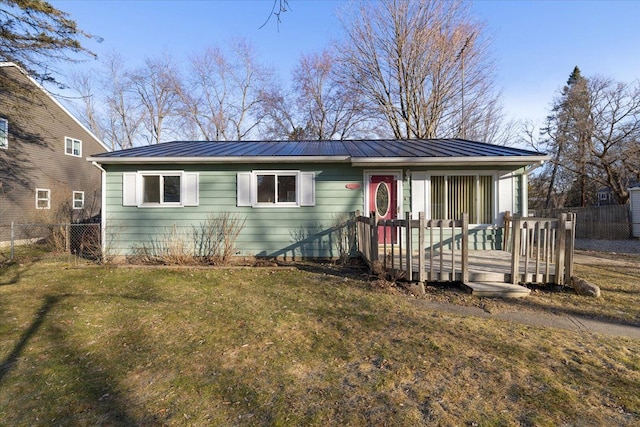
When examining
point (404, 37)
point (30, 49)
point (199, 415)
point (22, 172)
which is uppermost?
point (404, 37)

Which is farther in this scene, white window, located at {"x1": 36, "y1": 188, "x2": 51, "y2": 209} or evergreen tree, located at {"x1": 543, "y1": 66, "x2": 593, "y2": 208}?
evergreen tree, located at {"x1": 543, "y1": 66, "x2": 593, "y2": 208}

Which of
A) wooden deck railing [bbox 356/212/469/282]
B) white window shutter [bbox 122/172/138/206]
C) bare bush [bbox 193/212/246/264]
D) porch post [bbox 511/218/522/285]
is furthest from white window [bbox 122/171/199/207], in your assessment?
porch post [bbox 511/218/522/285]

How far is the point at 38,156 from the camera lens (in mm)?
15016

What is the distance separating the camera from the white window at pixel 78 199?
1723 centimetres

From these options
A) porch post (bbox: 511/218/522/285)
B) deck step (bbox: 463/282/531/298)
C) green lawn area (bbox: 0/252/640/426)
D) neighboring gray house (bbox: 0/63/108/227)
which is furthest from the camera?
→ neighboring gray house (bbox: 0/63/108/227)

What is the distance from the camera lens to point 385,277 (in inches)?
250

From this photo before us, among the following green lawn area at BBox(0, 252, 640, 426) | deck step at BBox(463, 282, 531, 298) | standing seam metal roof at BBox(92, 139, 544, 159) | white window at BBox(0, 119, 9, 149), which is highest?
white window at BBox(0, 119, 9, 149)

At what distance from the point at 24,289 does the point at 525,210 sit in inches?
448

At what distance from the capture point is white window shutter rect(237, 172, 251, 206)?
8.84 meters

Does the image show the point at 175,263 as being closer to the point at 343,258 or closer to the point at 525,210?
the point at 343,258

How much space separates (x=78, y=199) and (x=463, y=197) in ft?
62.8

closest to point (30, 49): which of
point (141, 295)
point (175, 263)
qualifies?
point (175, 263)

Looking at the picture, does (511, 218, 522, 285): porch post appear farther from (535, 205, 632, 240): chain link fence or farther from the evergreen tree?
the evergreen tree

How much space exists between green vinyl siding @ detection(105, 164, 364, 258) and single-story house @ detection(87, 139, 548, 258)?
27 mm
